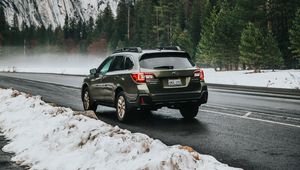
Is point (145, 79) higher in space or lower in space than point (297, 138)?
higher

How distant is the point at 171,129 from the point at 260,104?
5.43 metres

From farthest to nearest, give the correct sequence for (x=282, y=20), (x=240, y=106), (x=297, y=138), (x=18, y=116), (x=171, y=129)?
(x=282, y=20) < (x=240, y=106) < (x=18, y=116) < (x=171, y=129) < (x=297, y=138)

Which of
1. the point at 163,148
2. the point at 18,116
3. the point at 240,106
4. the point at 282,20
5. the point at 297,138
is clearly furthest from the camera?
the point at 282,20

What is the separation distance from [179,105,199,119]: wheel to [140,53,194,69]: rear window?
53.3 inches

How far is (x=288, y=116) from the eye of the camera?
10.9 metres

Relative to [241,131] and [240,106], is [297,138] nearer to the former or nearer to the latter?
[241,131]

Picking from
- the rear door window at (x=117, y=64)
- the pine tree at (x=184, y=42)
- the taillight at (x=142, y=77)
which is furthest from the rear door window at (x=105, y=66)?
the pine tree at (x=184, y=42)

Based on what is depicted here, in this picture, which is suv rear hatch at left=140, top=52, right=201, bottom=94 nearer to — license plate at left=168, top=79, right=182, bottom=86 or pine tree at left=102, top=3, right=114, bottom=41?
license plate at left=168, top=79, right=182, bottom=86

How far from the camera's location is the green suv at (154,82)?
32.5 feet

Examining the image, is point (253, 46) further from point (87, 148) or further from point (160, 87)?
point (87, 148)

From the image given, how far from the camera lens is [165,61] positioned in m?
10.3

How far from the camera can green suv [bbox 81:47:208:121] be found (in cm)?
991

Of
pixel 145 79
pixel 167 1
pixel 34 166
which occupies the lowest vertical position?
pixel 34 166

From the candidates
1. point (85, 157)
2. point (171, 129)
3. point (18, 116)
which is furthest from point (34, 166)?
point (18, 116)
